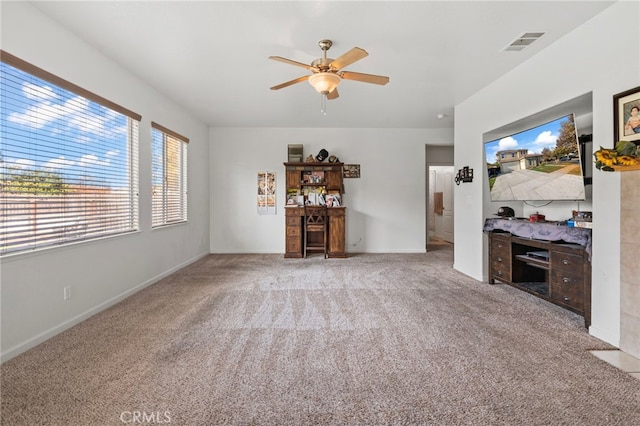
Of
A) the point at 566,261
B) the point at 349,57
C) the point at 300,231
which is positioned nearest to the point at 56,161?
the point at 349,57

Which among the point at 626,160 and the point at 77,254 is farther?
the point at 77,254

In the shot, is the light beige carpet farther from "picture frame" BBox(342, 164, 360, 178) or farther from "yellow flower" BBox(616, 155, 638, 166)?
"picture frame" BBox(342, 164, 360, 178)

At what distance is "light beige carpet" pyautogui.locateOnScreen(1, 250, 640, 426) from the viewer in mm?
1600

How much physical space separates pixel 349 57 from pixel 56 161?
2.74m

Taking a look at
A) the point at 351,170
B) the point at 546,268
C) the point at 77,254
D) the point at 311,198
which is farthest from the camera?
the point at 351,170

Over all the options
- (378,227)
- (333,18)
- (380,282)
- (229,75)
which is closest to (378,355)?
(380,282)

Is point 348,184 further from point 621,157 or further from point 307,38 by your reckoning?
point 621,157

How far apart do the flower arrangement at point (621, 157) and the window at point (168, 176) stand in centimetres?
490

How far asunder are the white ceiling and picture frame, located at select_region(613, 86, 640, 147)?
0.82 meters

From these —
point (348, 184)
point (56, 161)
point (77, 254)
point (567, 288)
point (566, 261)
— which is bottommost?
point (567, 288)

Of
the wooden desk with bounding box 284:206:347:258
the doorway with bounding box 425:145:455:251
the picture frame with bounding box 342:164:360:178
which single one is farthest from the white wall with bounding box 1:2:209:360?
the doorway with bounding box 425:145:455:251

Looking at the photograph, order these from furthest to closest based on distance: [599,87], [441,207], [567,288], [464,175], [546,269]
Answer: [441,207]
[464,175]
[546,269]
[567,288]
[599,87]

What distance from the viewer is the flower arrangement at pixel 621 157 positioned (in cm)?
205

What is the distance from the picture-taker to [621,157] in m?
2.08
